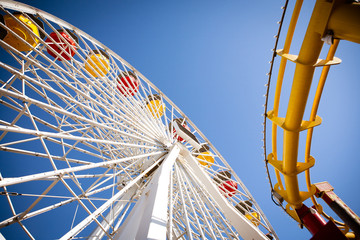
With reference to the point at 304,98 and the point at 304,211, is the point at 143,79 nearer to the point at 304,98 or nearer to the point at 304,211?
the point at 304,98


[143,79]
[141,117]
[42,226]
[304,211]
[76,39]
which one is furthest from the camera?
[42,226]

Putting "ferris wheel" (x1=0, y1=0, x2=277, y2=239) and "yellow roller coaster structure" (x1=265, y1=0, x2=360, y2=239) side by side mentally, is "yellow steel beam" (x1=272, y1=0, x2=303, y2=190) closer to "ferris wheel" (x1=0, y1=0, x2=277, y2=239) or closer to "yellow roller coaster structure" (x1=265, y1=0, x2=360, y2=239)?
"yellow roller coaster structure" (x1=265, y1=0, x2=360, y2=239)

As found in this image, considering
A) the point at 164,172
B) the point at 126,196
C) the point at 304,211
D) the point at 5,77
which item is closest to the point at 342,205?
the point at 304,211

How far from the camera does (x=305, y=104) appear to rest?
10.2 feet

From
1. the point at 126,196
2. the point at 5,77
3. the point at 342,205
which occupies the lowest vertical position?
the point at 342,205

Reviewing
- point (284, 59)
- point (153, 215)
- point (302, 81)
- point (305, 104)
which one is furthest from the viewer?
point (153, 215)

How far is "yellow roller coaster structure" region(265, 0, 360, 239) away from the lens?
2.36m

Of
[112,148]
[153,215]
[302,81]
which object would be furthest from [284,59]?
[112,148]

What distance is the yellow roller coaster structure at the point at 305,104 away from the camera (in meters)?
2.36

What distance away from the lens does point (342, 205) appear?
412cm

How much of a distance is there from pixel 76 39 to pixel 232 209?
9678mm

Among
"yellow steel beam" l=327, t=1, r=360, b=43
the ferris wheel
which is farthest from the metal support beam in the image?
"yellow steel beam" l=327, t=1, r=360, b=43

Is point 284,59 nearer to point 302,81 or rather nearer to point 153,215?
point 302,81

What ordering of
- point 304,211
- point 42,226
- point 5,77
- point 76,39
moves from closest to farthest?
point 304,211 → point 76,39 → point 5,77 → point 42,226
